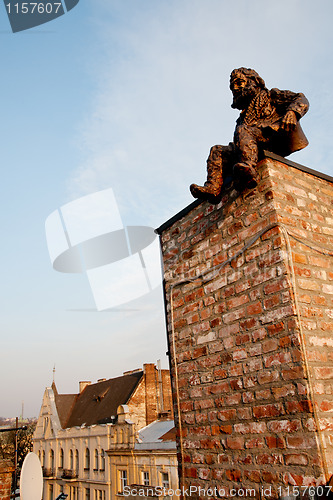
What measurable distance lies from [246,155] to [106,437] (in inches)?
895

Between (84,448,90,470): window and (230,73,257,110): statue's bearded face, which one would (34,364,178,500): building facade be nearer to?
(84,448,90,470): window

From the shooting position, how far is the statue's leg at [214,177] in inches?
136

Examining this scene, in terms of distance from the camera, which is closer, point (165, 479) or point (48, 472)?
point (165, 479)

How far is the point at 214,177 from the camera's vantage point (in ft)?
11.5

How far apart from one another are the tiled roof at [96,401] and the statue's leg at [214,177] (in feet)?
72.3

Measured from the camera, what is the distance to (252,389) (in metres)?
2.94

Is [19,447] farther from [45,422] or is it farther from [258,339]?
[258,339]

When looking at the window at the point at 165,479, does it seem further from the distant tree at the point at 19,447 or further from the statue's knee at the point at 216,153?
the distant tree at the point at 19,447

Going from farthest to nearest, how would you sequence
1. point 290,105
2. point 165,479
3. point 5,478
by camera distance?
point 165,479, point 5,478, point 290,105

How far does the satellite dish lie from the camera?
632 cm

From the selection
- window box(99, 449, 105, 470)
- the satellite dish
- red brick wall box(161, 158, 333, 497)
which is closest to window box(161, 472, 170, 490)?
window box(99, 449, 105, 470)

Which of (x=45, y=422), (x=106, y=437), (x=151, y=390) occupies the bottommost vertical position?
(x=106, y=437)

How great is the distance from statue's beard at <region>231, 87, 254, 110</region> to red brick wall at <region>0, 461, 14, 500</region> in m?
6.67

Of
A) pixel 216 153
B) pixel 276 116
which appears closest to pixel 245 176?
pixel 216 153
